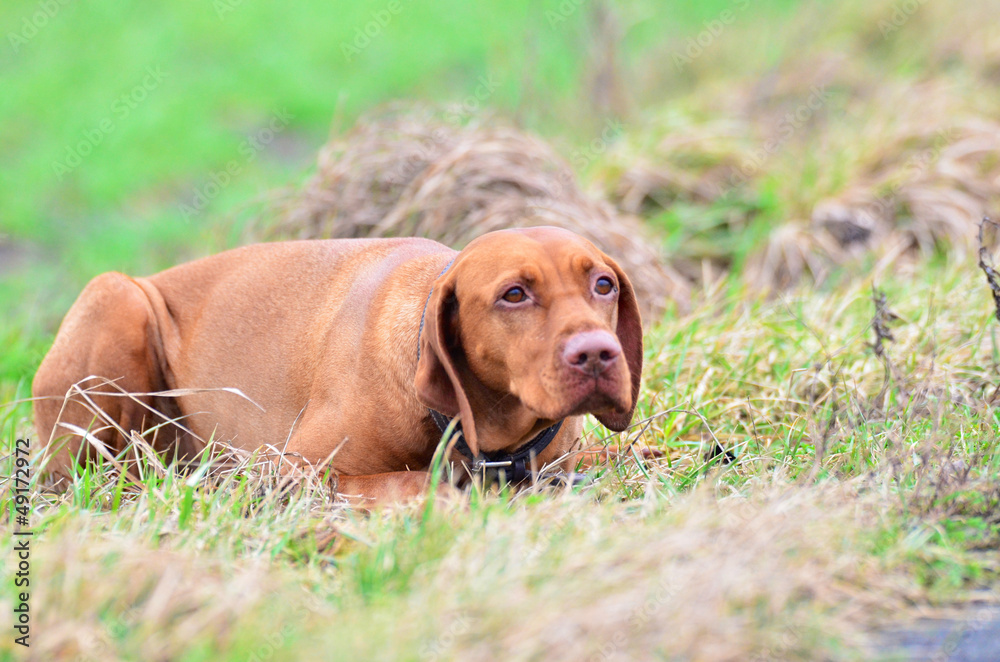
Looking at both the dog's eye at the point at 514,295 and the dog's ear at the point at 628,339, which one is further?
the dog's ear at the point at 628,339

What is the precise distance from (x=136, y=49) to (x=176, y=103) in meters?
1.34

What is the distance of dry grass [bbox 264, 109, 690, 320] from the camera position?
498 cm

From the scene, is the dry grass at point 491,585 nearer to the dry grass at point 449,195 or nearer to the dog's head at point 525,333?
the dog's head at point 525,333

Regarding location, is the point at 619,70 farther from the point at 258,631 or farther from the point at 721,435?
the point at 258,631

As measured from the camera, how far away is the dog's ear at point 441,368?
2.67 m

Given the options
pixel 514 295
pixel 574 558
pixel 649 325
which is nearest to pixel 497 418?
pixel 514 295

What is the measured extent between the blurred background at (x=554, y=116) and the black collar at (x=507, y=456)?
236cm

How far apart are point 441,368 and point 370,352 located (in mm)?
385

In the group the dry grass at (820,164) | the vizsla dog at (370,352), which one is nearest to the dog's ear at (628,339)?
the vizsla dog at (370,352)

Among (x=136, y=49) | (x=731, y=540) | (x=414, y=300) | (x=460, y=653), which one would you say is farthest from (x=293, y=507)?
(x=136, y=49)

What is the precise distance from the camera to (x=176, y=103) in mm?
9703

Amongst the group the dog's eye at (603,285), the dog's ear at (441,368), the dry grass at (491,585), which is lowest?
the dry grass at (491,585)

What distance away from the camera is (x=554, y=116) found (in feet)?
25.2

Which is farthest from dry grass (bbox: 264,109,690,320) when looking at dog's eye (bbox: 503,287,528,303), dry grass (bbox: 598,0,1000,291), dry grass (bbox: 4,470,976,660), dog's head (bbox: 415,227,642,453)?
dry grass (bbox: 4,470,976,660)
